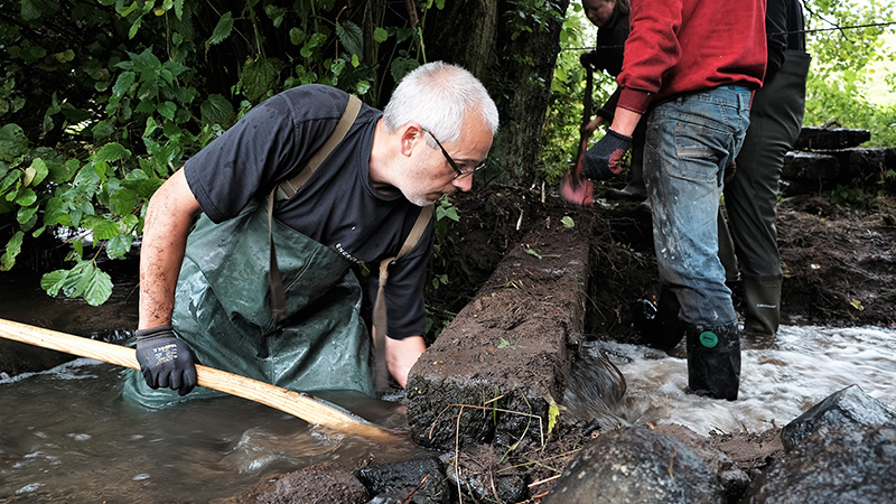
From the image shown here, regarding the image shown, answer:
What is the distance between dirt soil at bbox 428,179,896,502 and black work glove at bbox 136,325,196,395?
70.2 inches

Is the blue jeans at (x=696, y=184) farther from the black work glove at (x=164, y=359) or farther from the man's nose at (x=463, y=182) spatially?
the black work glove at (x=164, y=359)

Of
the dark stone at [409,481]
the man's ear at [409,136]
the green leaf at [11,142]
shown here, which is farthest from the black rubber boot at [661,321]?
the green leaf at [11,142]

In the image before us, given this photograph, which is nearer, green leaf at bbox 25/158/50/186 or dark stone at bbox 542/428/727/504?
dark stone at bbox 542/428/727/504

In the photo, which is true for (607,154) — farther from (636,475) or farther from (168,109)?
(168,109)

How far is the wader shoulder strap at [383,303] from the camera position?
8.77 ft

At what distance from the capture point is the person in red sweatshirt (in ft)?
8.68

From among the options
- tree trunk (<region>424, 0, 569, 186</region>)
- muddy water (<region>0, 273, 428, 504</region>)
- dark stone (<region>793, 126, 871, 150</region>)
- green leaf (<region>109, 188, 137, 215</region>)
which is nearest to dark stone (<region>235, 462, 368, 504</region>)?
muddy water (<region>0, 273, 428, 504</region>)

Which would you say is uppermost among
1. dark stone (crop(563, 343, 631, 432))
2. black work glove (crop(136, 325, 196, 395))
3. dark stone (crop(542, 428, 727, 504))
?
black work glove (crop(136, 325, 196, 395))

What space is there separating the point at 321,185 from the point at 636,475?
163 centimetres

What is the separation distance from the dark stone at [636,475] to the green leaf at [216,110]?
255 cm

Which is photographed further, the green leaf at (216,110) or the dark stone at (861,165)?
the dark stone at (861,165)

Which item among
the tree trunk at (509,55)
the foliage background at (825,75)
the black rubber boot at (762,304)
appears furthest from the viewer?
the foliage background at (825,75)

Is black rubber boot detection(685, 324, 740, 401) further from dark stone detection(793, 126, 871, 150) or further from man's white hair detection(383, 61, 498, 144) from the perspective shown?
dark stone detection(793, 126, 871, 150)

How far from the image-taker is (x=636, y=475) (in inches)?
53.8
